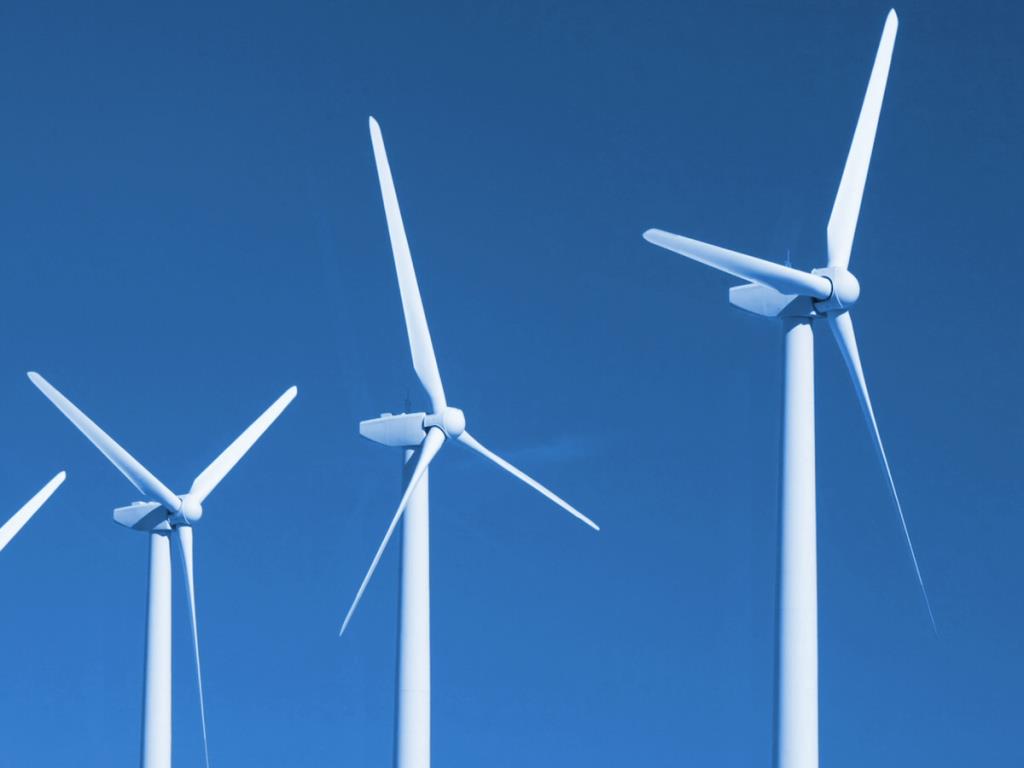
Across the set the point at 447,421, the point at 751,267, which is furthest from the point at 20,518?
the point at 751,267

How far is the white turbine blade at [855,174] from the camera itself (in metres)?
35.8

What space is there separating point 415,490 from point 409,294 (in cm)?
464

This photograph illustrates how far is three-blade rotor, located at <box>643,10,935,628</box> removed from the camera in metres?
34.5

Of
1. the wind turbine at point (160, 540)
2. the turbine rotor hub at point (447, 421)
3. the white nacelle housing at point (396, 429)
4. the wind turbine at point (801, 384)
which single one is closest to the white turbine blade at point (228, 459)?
the wind turbine at point (160, 540)

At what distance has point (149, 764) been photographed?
49.2 metres

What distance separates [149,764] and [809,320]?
22978 mm

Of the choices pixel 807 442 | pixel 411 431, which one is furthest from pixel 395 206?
pixel 807 442

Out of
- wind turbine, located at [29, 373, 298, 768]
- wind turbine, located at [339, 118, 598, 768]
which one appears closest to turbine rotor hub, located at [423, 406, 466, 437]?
wind turbine, located at [339, 118, 598, 768]

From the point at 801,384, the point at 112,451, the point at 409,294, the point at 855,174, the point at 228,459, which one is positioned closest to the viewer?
the point at 801,384

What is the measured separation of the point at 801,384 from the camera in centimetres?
3381

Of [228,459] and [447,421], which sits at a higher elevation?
[228,459]

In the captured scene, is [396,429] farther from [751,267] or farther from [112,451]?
[751,267]

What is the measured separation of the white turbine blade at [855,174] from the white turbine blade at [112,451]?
19.5 m

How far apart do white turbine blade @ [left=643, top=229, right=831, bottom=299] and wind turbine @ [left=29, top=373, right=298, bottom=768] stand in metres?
18.2
